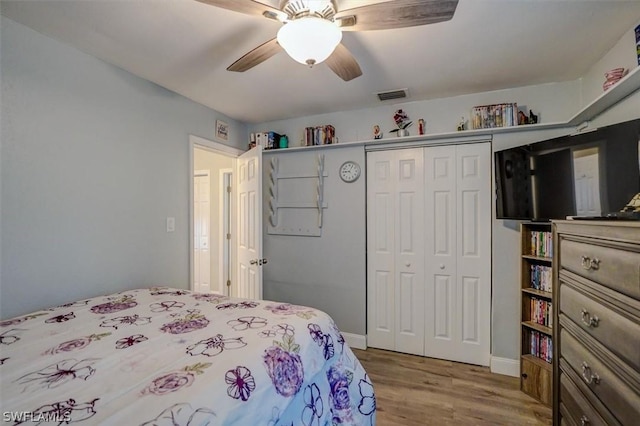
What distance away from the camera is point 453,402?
2.04 metres

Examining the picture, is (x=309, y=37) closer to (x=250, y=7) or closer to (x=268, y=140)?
(x=250, y=7)

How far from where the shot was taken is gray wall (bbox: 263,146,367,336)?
2.90 m

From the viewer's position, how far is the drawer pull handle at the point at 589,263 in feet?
3.47

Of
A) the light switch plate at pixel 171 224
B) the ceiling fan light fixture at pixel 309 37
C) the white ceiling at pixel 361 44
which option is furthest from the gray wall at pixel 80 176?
the ceiling fan light fixture at pixel 309 37

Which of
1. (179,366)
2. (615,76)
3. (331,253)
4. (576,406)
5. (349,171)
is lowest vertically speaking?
(576,406)

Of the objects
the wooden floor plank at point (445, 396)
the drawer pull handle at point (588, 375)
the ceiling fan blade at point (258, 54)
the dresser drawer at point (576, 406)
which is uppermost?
the ceiling fan blade at point (258, 54)

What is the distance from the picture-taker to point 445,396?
83.0 inches

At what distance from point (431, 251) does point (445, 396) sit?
1.16 metres

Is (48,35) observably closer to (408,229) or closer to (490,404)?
(408,229)

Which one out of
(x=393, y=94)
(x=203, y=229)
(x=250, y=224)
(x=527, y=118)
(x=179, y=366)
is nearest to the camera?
(x=179, y=366)

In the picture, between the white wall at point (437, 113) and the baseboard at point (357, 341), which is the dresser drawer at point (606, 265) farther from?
the baseboard at point (357, 341)

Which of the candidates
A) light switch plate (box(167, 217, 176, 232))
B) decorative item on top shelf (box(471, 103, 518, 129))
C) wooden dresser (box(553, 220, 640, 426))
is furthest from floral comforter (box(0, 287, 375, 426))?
decorative item on top shelf (box(471, 103, 518, 129))

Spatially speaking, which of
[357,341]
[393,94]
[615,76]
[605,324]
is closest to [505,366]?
[357,341]

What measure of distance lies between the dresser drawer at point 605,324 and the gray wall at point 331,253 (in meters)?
1.77
